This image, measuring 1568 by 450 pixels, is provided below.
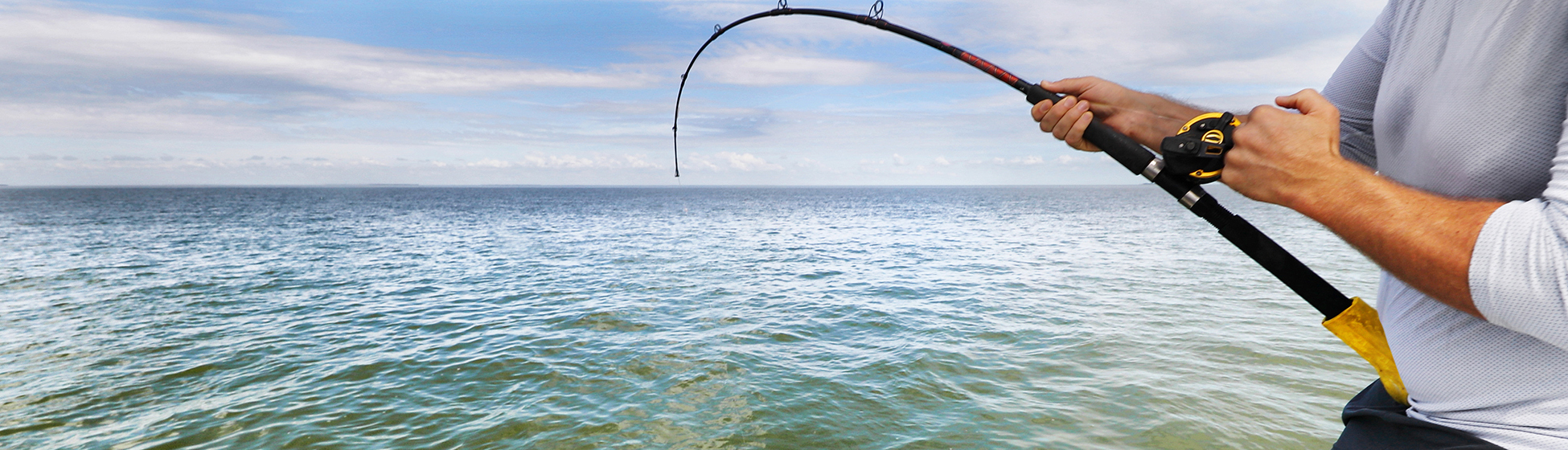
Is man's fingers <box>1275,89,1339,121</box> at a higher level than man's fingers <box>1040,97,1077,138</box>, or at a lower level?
lower

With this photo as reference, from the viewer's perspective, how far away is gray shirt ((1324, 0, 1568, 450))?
1.08 m

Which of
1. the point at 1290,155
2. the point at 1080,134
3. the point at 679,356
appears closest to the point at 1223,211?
the point at 1080,134

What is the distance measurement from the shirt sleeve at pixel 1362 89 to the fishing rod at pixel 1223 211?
1.01 feet

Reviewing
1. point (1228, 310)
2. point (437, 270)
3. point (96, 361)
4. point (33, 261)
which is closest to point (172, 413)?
point (96, 361)

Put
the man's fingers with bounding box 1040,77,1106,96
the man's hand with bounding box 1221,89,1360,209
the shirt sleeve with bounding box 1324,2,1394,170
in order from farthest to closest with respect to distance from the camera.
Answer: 1. the man's fingers with bounding box 1040,77,1106,96
2. the shirt sleeve with bounding box 1324,2,1394,170
3. the man's hand with bounding box 1221,89,1360,209

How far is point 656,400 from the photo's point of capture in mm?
7910

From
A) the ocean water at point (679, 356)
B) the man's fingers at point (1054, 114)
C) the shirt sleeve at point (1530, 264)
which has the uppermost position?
the man's fingers at point (1054, 114)

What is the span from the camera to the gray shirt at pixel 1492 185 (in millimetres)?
1079

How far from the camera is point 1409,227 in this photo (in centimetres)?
117

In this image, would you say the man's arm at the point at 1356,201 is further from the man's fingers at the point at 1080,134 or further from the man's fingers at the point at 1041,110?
the man's fingers at the point at 1041,110

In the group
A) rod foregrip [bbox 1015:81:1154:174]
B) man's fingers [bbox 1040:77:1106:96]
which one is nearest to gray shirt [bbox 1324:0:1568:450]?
rod foregrip [bbox 1015:81:1154:174]

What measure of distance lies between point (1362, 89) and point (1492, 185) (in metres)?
0.62

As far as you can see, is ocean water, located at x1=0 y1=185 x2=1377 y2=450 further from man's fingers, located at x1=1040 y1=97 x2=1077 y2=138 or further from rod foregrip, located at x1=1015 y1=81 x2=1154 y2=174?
rod foregrip, located at x1=1015 y1=81 x2=1154 y2=174

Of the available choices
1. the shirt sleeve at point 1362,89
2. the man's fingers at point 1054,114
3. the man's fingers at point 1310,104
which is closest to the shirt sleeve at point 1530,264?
the man's fingers at point 1310,104
